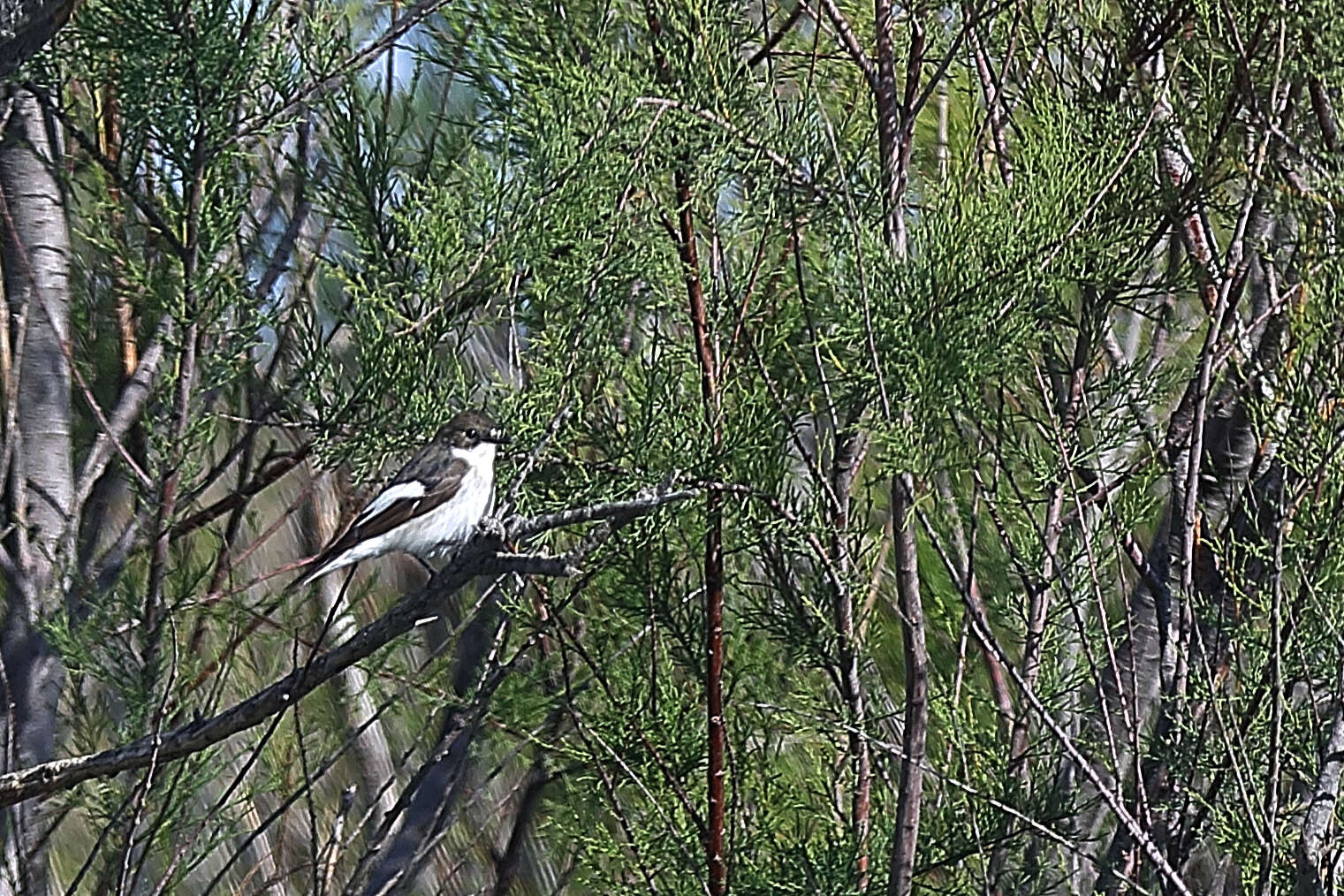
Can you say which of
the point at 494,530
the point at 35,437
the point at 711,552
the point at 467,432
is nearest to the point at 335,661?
the point at 494,530

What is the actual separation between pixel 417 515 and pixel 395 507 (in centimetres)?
5

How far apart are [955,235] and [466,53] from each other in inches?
44.2

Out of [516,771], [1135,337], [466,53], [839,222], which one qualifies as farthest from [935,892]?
[516,771]

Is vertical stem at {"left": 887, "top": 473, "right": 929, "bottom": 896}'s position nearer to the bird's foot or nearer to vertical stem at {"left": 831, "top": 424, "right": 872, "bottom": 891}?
vertical stem at {"left": 831, "top": 424, "right": 872, "bottom": 891}

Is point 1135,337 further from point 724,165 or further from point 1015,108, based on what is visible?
point 724,165

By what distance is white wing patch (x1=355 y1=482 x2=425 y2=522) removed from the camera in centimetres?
326

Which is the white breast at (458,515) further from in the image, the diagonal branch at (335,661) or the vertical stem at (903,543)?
the vertical stem at (903,543)

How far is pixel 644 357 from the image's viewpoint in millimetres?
2697

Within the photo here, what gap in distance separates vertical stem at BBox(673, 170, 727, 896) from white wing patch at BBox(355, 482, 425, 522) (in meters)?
0.79

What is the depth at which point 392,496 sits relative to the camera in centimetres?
329

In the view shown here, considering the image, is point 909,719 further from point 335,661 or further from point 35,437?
point 35,437

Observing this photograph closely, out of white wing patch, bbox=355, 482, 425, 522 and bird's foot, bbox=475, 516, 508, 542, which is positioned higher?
bird's foot, bbox=475, 516, 508, 542

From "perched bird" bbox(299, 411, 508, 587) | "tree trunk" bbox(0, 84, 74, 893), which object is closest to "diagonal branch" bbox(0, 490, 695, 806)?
"tree trunk" bbox(0, 84, 74, 893)

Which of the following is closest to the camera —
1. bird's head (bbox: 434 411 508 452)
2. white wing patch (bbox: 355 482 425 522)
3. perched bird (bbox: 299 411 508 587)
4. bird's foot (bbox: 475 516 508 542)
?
bird's foot (bbox: 475 516 508 542)
